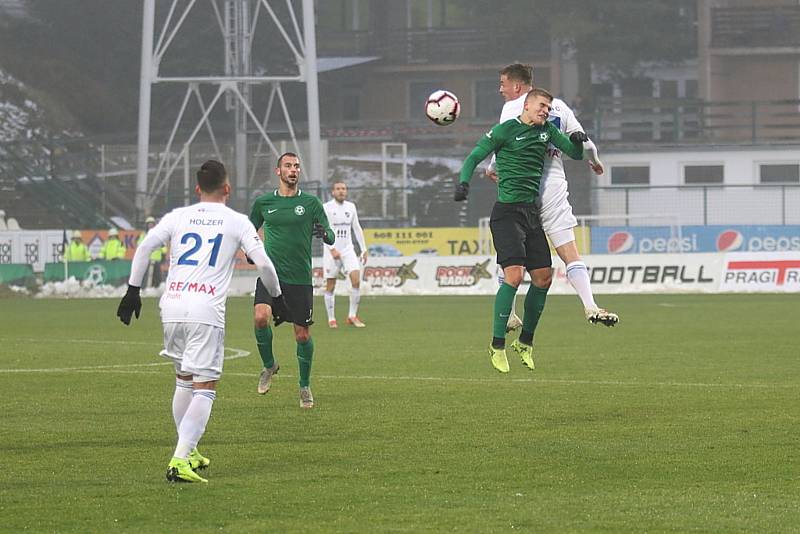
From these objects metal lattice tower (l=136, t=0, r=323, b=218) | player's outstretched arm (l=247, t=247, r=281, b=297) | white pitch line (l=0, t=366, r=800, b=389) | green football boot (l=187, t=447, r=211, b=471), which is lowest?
white pitch line (l=0, t=366, r=800, b=389)

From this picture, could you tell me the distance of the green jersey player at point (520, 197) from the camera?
12.7 metres

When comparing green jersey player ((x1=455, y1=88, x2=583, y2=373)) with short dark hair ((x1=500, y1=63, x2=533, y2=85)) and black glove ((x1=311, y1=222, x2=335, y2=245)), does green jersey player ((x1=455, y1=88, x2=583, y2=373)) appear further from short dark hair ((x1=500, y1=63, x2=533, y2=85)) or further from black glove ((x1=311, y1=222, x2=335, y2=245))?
black glove ((x1=311, y1=222, x2=335, y2=245))

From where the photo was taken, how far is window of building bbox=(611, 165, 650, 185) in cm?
5456

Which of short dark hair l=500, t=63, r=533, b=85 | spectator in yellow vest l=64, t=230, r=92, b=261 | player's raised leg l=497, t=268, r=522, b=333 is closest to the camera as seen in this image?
short dark hair l=500, t=63, r=533, b=85

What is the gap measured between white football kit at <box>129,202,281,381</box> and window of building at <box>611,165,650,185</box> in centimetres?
4624

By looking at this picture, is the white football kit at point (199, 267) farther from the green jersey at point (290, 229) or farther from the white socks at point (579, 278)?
the white socks at point (579, 278)

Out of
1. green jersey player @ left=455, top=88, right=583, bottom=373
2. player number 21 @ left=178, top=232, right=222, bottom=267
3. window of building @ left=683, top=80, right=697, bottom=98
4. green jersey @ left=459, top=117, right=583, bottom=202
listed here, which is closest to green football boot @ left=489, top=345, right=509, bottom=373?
green jersey player @ left=455, top=88, right=583, bottom=373

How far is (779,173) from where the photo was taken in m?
53.7

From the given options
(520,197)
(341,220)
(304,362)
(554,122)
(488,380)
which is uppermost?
(554,122)

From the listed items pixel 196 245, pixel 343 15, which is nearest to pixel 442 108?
pixel 196 245

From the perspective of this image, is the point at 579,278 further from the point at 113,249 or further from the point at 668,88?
the point at 668,88

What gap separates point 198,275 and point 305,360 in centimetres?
441

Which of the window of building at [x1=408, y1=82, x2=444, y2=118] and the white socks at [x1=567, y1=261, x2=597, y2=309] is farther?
the window of building at [x1=408, y1=82, x2=444, y2=118]

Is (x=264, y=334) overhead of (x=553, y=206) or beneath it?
beneath
